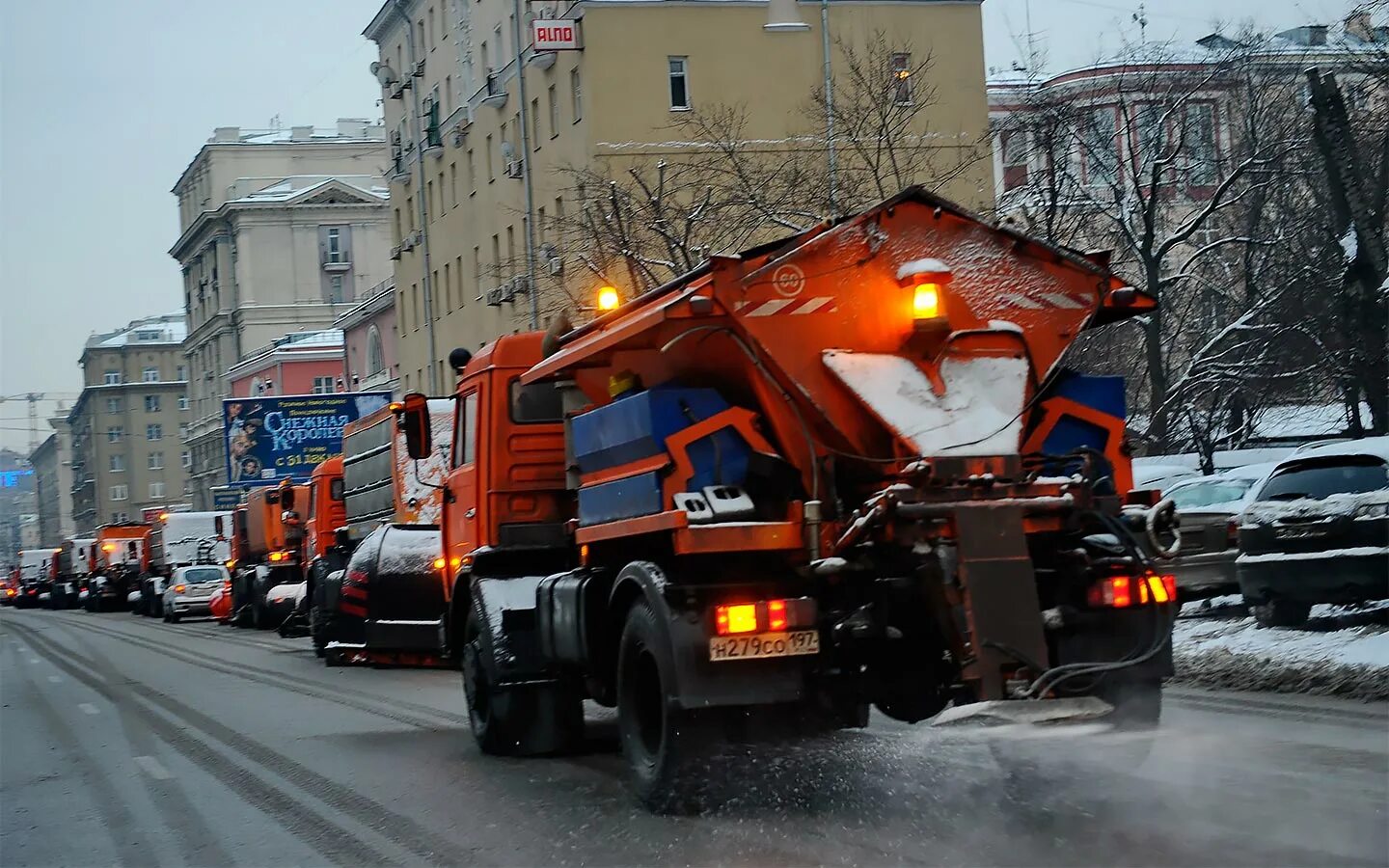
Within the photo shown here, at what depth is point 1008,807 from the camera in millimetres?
7957

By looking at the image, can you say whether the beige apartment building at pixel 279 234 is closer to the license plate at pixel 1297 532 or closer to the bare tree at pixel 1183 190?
the bare tree at pixel 1183 190

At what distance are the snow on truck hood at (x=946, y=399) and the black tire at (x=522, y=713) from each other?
384 cm

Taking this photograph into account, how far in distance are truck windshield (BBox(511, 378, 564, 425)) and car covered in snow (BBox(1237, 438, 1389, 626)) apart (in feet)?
21.4

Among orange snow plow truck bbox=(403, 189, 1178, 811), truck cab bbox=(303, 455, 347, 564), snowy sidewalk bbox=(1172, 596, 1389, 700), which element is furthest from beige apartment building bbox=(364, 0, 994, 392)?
orange snow plow truck bbox=(403, 189, 1178, 811)

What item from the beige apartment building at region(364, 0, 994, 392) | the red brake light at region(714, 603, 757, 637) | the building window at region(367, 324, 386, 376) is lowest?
the red brake light at region(714, 603, 757, 637)

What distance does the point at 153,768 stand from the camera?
39.4 ft

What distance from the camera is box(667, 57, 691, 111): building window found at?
47.6 m

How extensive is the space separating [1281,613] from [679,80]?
1372 inches

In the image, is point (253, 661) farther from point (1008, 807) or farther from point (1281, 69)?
point (1281, 69)

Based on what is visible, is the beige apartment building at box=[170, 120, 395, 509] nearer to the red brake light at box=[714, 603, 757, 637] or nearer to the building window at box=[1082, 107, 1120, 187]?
the building window at box=[1082, 107, 1120, 187]

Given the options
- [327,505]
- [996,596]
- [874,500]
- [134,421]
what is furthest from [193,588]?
[134,421]

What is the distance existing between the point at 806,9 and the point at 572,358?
131 ft

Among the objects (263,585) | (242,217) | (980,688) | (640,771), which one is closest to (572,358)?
(640,771)

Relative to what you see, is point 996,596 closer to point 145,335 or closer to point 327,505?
point 327,505
